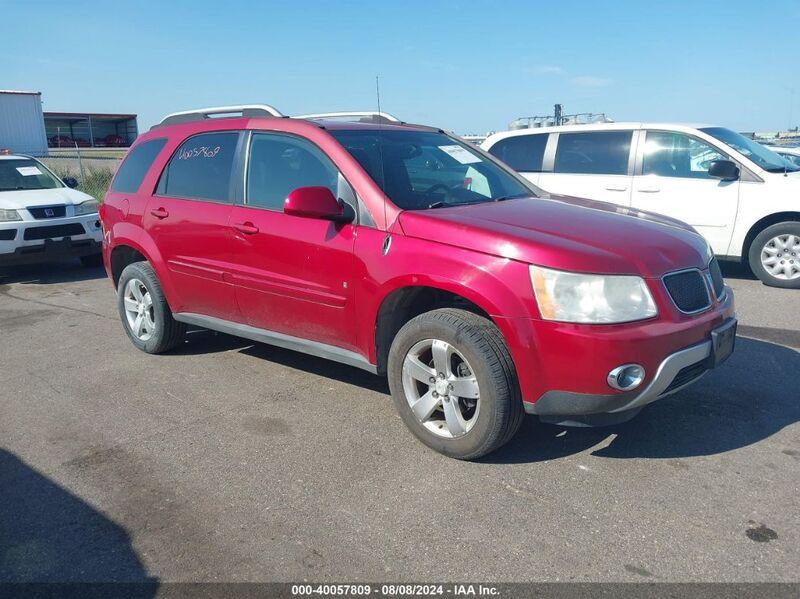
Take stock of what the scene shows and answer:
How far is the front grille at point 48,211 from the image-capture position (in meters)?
9.23

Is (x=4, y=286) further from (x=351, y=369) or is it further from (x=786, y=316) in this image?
(x=786, y=316)

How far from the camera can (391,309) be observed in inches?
157

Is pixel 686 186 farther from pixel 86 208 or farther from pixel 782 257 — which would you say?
pixel 86 208

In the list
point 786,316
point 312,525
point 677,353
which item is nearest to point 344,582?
point 312,525

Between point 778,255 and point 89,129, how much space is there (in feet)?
175

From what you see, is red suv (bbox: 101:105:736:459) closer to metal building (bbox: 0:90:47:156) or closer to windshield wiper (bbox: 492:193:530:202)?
windshield wiper (bbox: 492:193:530:202)

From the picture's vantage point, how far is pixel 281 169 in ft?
15.1

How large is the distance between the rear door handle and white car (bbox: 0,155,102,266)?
572cm

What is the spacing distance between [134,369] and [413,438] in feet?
8.22

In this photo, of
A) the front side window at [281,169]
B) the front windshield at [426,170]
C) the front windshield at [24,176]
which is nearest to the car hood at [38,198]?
the front windshield at [24,176]

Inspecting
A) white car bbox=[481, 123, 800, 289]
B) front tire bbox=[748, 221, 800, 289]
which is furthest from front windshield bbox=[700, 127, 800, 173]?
front tire bbox=[748, 221, 800, 289]

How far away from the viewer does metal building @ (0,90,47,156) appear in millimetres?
26781

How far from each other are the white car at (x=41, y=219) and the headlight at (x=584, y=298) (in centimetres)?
784

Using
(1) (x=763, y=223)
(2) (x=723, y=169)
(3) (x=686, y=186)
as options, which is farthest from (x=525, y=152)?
(1) (x=763, y=223)
